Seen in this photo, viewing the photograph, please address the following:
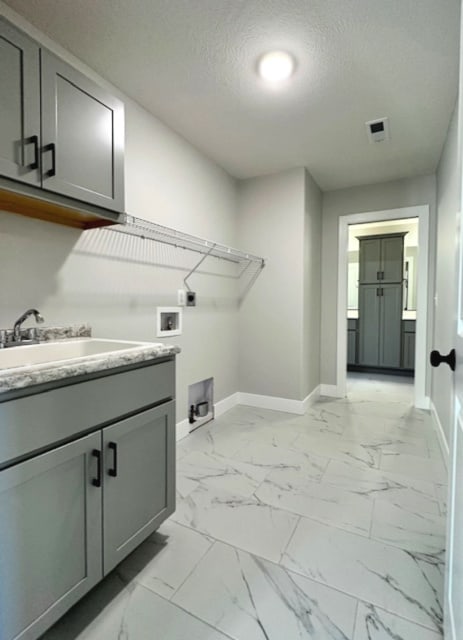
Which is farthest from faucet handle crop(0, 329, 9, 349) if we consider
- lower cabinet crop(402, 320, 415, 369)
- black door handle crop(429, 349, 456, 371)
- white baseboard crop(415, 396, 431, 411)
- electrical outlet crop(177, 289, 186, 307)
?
lower cabinet crop(402, 320, 415, 369)

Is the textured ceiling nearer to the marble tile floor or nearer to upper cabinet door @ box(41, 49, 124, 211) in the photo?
upper cabinet door @ box(41, 49, 124, 211)

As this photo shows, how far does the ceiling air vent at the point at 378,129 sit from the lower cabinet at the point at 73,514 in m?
2.45

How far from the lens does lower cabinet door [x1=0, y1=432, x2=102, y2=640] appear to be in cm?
86

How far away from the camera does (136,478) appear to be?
4.10 feet

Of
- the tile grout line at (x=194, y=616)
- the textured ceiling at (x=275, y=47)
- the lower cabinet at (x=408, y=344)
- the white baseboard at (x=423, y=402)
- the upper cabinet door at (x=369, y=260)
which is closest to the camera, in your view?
the tile grout line at (x=194, y=616)

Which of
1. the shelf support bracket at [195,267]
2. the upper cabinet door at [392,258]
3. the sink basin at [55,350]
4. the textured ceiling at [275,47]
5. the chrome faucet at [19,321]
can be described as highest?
the textured ceiling at [275,47]

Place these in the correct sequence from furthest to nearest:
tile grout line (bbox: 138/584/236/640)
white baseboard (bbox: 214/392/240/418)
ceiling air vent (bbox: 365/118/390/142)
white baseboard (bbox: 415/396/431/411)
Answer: white baseboard (bbox: 415/396/431/411) < white baseboard (bbox: 214/392/240/418) < ceiling air vent (bbox: 365/118/390/142) < tile grout line (bbox: 138/584/236/640)

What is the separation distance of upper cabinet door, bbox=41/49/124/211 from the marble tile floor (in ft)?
5.14

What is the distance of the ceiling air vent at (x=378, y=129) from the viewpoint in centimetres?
235

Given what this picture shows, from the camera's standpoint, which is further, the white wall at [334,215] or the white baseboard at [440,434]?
the white wall at [334,215]

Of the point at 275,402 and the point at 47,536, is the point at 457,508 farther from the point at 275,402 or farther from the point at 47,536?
the point at 275,402

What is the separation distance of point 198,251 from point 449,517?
2.32m

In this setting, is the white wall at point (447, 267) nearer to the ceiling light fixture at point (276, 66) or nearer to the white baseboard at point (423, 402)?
the white baseboard at point (423, 402)

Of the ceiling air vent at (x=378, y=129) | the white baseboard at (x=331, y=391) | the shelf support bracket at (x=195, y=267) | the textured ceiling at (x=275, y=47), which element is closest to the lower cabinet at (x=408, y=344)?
the white baseboard at (x=331, y=391)
